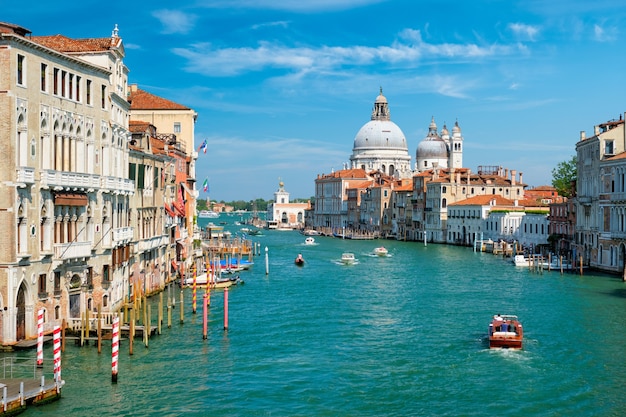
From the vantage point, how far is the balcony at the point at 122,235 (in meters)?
20.6

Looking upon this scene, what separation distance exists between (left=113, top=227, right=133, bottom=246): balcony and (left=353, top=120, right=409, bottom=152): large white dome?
84.9 m

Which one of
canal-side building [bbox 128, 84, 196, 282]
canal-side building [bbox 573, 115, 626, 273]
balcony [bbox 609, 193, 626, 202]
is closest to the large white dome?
canal-side building [bbox 573, 115, 626, 273]

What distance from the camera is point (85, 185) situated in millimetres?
18453

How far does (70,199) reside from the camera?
17.9 meters

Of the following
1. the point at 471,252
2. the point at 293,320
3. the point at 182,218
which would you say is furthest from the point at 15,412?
the point at 471,252

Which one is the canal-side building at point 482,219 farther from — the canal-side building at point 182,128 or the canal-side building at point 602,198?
the canal-side building at point 182,128

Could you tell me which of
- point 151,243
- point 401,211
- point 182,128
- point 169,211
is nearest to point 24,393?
point 151,243

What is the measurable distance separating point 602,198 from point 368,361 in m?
20.6

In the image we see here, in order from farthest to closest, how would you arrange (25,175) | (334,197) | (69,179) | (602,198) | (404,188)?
(334,197) → (404,188) → (602,198) → (69,179) → (25,175)

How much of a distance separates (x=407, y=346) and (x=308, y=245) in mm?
44887

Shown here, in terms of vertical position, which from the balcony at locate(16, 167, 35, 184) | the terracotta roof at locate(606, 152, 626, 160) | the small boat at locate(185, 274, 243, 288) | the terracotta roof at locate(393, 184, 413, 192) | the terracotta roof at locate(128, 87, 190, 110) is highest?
the terracotta roof at locate(128, 87, 190, 110)

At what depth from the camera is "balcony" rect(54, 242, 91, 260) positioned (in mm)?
17553

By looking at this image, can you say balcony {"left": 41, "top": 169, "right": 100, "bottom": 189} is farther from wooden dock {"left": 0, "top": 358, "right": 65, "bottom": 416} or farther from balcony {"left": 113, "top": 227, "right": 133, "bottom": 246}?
wooden dock {"left": 0, "top": 358, "right": 65, "bottom": 416}

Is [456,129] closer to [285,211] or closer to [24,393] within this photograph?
[285,211]
